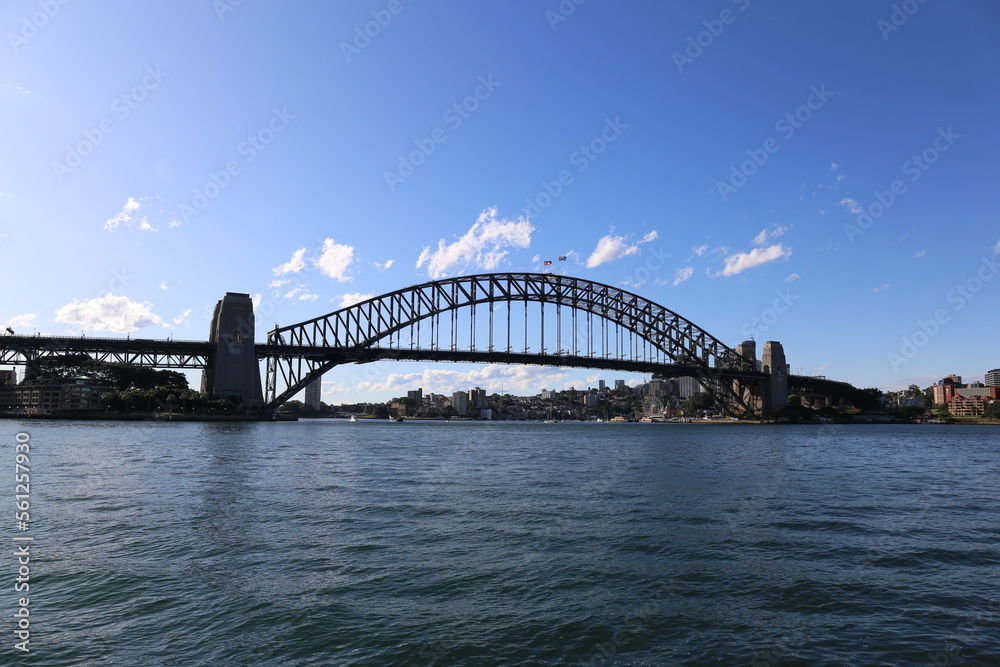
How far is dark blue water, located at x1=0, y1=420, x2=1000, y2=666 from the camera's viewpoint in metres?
6.62

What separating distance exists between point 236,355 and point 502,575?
249 feet

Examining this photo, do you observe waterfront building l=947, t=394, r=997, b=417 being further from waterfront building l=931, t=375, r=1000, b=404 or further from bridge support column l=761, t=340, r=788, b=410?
bridge support column l=761, t=340, r=788, b=410

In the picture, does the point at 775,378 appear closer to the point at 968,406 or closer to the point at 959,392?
the point at 968,406

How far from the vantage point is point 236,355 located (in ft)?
254

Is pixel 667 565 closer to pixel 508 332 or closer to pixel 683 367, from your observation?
pixel 508 332

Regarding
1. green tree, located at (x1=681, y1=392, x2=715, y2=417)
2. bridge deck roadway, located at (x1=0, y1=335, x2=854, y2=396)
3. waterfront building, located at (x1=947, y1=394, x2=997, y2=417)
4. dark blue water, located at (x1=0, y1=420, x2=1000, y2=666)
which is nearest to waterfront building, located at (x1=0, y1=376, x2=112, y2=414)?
bridge deck roadway, located at (x1=0, y1=335, x2=854, y2=396)

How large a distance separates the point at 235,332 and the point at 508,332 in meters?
36.8

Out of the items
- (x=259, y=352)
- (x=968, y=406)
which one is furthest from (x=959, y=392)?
(x=259, y=352)

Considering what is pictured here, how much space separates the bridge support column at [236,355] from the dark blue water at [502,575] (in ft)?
203

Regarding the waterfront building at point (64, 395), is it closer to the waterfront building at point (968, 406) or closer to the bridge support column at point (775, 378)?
the bridge support column at point (775, 378)

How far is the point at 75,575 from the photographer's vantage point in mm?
8938

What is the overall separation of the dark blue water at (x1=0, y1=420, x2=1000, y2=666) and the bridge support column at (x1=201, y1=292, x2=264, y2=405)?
6200 centimetres

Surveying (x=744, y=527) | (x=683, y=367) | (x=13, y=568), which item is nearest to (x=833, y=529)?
(x=744, y=527)

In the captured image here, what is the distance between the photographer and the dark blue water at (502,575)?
6.62m
